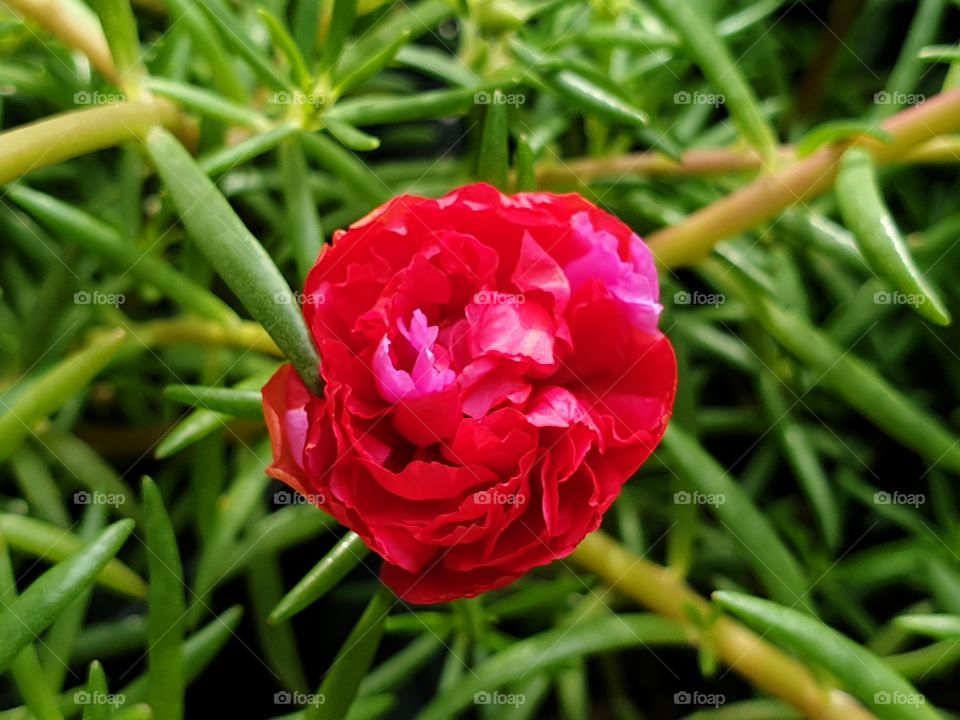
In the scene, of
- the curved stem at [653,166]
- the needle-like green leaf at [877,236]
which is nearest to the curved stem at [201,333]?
the curved stem at [653,166]

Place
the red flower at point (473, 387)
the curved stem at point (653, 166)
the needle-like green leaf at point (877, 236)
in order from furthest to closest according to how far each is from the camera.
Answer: the curved stem at point (653, 166), the needle-like green leaf at point (877, 236), the red flower at point (473, 387)

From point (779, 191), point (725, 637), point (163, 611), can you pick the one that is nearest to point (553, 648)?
point (725, 637)

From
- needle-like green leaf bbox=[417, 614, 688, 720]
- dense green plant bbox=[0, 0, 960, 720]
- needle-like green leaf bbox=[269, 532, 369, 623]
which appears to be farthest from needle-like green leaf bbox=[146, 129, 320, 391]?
needle-like green leaf bbox=[417, 614, 688, 720]

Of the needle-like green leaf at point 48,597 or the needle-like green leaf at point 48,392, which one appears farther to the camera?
the needle-like green leaf at point 48,392

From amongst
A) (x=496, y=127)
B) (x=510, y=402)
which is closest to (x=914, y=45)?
(x=496, y=127)

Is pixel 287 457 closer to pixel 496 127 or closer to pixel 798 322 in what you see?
pixel 496 127

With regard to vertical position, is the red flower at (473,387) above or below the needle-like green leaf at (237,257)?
below

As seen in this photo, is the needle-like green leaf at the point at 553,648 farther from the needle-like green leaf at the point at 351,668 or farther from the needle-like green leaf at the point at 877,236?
the needle-like green leaf at the point at 877,236
